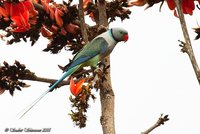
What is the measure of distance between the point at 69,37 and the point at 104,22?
226 millimetres

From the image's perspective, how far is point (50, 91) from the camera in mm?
2260

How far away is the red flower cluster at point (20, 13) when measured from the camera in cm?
249

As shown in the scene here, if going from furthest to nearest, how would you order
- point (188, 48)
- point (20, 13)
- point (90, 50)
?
point (20, 13) → point (90, 50) → point (188, 48)

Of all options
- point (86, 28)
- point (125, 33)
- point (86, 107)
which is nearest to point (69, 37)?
point (86, 28)

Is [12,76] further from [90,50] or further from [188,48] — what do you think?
[188,48]

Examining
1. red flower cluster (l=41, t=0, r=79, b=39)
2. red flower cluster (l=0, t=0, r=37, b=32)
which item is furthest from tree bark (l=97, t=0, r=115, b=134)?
red flower cluster (l=0, t=0, r=37, b=32)

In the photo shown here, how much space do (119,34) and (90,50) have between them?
0.23 meters

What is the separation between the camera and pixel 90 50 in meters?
2.39

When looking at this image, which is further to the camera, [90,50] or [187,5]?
[90,50]

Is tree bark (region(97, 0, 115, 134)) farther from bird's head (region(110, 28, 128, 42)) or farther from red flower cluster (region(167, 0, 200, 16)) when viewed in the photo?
red flower cluster (region(167, 0, 200, 16))

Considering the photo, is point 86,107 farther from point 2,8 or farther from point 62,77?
point 2,8

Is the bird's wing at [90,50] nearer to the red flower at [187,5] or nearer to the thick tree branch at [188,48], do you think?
the red flower at [187,5]

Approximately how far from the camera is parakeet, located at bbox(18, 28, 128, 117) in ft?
7.78

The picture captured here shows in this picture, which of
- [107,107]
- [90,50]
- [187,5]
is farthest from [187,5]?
[107,107]
